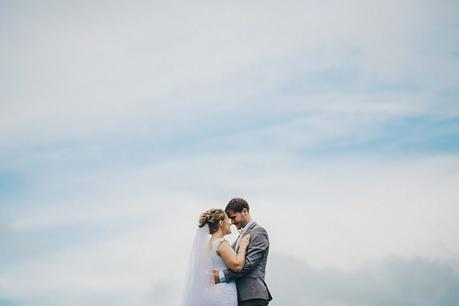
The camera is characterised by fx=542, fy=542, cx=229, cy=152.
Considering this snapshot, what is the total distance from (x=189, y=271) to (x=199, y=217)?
120 centimetres

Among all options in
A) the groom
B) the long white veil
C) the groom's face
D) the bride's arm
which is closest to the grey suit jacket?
the groom

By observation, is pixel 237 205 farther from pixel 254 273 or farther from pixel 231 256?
pixel 254 273

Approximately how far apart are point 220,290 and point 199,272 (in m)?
0.71

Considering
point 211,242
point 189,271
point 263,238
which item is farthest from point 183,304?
point 263,238

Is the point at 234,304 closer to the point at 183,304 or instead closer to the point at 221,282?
the point at 221,282

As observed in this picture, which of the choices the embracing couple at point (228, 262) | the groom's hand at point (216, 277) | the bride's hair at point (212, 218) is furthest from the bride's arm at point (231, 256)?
the bride's hair at point (212, 218)

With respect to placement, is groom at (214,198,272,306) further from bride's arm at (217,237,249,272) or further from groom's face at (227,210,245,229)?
bride's arm at (217,237,249,272)

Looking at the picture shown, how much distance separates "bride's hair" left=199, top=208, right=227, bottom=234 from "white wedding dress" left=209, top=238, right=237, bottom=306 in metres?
0.32

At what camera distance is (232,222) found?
11.4 metres

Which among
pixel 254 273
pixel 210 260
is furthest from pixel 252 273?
pixel 210 260

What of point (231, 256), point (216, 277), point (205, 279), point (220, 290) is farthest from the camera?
point (205, 279)

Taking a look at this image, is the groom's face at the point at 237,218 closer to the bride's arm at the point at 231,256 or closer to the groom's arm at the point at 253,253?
the groom's arm at the point at 253,253

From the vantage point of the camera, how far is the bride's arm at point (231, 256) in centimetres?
1053

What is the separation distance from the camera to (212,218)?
36.9 ft
